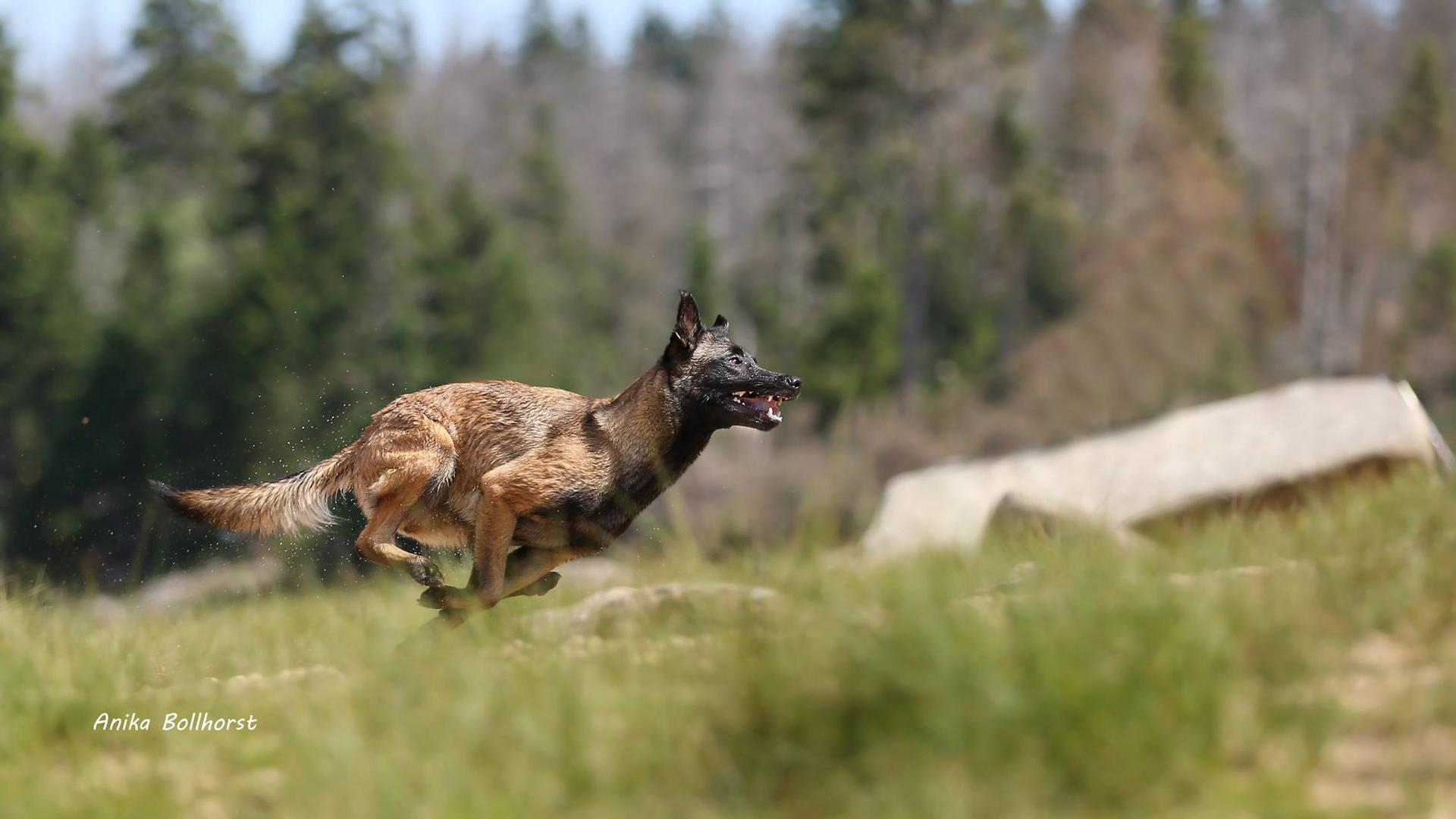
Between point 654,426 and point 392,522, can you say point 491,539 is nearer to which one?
point 392,522

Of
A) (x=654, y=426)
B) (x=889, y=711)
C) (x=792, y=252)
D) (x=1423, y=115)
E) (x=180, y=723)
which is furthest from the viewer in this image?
(x=792, y=252)

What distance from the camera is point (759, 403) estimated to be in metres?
7.93

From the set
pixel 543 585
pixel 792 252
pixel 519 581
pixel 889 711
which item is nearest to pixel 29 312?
pixel 543 585

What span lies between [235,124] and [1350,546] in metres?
59.7

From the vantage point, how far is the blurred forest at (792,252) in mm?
42875

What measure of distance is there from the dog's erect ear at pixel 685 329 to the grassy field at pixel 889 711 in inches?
79.5

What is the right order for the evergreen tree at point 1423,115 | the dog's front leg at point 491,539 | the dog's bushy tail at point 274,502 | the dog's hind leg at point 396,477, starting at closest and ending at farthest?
the dog's front leg at point 491,539 → the dog's hind leg at point 396,477 → the dog's bushy tail at point 274,502 → the evergreen tree at point 1423,115

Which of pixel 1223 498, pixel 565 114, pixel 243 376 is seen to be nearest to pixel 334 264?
pixel 243 376

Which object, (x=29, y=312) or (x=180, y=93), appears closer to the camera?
(x=29, y=312)

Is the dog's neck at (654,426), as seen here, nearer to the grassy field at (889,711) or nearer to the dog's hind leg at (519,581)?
the dog's hind leg at (519,581)

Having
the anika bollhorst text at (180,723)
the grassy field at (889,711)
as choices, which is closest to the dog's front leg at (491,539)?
the grassy field at (889,711)

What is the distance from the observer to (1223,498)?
13812 mm

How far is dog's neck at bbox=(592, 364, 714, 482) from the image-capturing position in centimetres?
787

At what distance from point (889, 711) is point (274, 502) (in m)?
4.87
